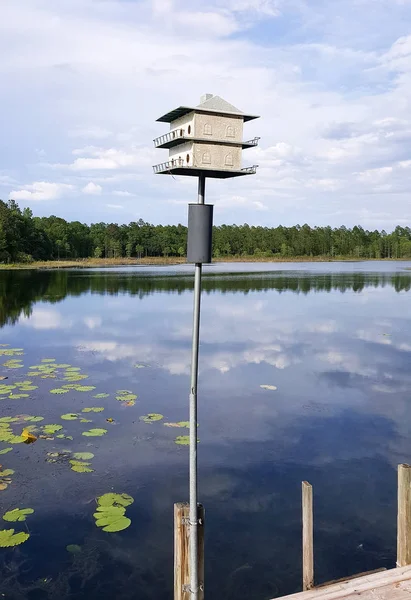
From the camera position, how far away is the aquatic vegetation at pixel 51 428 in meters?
8.29

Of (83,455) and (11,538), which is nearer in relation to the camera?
(11,538)

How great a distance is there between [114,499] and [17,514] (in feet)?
3.41

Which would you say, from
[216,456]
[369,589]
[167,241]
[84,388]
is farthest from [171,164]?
[167,241]

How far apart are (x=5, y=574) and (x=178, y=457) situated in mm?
2926

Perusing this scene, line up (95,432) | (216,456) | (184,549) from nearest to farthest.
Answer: (184,549) < (216,456) < (95,432)

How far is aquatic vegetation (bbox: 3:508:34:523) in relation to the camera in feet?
19.0

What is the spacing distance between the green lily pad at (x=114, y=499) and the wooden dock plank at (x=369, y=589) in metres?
2.70

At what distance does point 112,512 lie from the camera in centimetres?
604

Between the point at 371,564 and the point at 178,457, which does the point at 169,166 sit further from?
the point at 178,457

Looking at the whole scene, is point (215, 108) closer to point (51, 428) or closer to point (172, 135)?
point (172, 135)

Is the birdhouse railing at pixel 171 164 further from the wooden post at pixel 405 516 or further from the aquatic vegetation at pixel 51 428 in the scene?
the aquatic vegetation at pixel 51 428

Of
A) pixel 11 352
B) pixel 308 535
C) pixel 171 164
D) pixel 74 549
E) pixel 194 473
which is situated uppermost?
pixel 171 164

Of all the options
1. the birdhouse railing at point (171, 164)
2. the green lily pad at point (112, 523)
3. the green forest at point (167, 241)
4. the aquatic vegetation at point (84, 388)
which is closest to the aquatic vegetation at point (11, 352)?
the aquatic vegetation at point (84, 388)

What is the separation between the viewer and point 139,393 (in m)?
10.7
